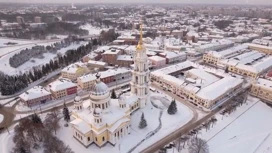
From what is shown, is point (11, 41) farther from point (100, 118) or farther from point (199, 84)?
point (199, 84)

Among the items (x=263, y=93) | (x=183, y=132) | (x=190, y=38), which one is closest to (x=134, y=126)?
(x=183, y=132)

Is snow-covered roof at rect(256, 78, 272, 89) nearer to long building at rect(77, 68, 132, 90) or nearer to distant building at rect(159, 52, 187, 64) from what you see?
distant building at rect(159, 52, 187, 64)

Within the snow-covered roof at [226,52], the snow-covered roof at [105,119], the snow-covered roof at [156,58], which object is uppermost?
the snow-covered roof at [226,52]

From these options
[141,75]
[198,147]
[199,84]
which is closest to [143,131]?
[198,147]

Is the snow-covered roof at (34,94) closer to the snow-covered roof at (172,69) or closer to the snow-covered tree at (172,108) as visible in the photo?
the snow-covered tree at (172,108)

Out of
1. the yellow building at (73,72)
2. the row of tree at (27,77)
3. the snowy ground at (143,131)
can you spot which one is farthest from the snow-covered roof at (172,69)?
the row of tree at (27,77)
